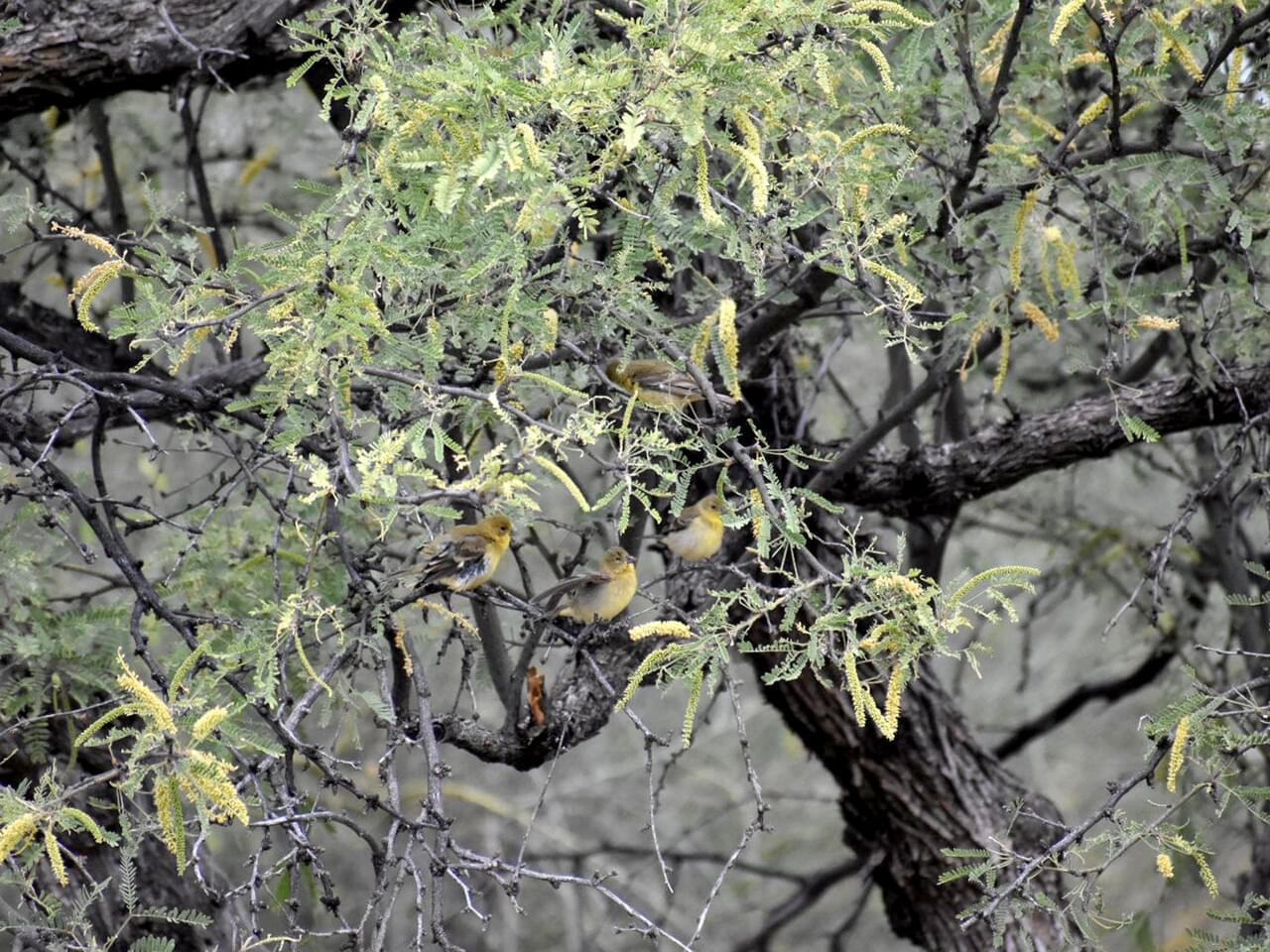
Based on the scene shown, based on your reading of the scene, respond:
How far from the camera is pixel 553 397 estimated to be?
4555 millimetres

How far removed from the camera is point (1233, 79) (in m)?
4.47

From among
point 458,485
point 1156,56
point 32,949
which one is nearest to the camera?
point 458,485

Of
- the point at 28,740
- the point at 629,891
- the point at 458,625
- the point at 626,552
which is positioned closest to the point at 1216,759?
the point at 626,552

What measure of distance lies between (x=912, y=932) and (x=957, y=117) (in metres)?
3.58

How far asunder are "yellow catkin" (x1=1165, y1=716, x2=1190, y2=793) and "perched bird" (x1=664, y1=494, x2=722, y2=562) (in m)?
1.67

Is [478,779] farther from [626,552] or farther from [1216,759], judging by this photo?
[1216,759]

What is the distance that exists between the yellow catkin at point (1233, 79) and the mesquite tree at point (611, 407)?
1.9 inches

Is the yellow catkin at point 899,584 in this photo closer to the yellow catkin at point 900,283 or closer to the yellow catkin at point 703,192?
the yellow catkin at point 900,283

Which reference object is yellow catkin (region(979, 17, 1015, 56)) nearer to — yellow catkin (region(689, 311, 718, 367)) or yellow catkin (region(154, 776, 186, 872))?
yellow catkin (region(689, 311, 718, 367))

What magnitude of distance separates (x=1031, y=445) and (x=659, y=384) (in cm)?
199

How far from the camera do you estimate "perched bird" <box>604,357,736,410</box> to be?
396cm

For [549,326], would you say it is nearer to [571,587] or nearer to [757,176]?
[757,176]

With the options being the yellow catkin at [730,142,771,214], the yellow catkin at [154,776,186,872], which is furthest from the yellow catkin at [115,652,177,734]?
the yellow catkin at [730,142,771,214]

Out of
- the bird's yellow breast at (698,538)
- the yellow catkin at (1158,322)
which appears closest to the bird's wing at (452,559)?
the bird's yellow breast at (698,538)
